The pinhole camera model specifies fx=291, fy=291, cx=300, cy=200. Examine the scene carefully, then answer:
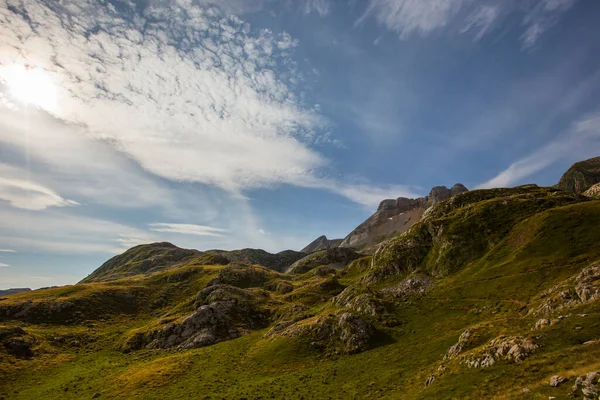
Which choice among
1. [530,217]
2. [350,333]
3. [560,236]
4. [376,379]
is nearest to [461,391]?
[376,379]

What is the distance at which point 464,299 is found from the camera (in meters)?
77.7

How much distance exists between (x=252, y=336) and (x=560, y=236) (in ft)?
331

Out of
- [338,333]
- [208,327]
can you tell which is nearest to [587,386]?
[338,333]

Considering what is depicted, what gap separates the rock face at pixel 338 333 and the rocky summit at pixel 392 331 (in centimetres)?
36

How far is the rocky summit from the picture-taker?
37025 mm

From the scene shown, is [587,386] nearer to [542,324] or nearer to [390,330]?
[542,324]

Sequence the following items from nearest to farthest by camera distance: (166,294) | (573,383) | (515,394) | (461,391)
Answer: (573,383), (515,394), (461,391), (166,294)

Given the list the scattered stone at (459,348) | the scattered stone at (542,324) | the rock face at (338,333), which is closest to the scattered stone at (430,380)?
the scattered stone at (459,348)

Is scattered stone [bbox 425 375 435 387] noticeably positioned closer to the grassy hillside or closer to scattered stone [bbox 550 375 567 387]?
the grassy hillside

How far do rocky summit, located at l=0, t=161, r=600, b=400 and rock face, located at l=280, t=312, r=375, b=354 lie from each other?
36 cm


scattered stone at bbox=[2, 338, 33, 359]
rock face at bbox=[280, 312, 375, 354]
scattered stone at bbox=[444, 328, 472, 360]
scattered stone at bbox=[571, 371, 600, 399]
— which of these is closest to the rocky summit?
scattered stone at bbox=[571, 371, 600, 399]

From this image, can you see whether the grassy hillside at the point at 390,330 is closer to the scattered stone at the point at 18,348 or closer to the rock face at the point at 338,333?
the rock face at the point at 338,333

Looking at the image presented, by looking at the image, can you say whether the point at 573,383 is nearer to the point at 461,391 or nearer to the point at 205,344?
the point at 461,391

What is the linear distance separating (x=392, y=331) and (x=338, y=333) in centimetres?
1362
